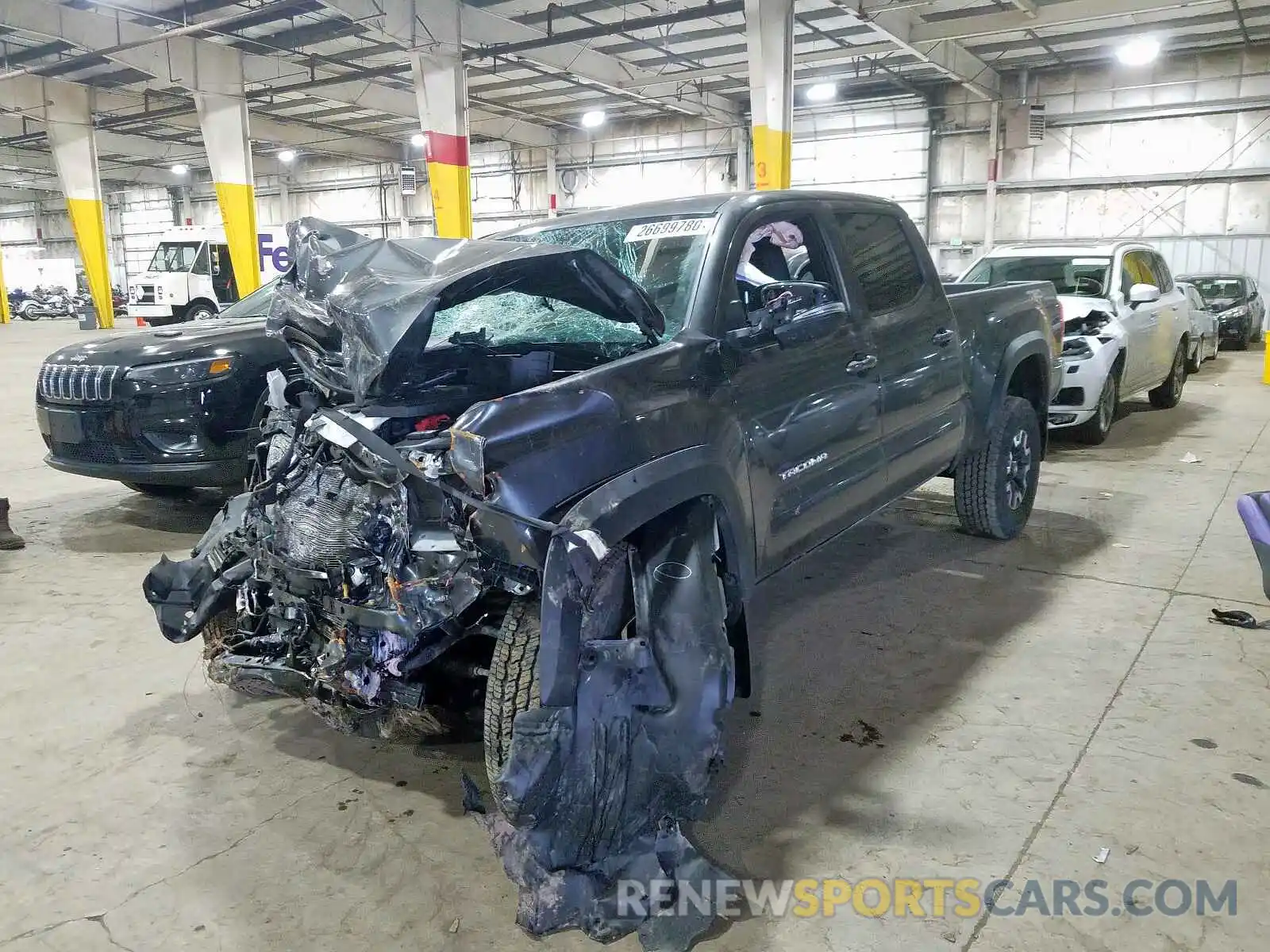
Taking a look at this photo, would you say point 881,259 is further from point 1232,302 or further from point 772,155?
point 1232,302

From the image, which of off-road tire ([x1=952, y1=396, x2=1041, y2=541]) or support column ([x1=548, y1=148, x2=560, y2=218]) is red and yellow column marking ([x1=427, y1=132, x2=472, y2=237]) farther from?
support column ([x1=548, y1=148, x2=560, y2=218])

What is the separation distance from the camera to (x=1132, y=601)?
4.35 meters

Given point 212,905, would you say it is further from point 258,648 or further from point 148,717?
point 148,717

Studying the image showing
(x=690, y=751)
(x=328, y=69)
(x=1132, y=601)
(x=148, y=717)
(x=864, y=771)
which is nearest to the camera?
(x=690, y=751)

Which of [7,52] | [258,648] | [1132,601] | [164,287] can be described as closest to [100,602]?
[258,648]

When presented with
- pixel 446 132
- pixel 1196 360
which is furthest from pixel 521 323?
pixel 446 132

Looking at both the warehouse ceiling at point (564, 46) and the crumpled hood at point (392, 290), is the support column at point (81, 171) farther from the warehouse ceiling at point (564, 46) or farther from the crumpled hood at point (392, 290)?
the crumpled hood at point (392, 290)

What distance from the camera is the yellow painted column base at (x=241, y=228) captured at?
1769 cm

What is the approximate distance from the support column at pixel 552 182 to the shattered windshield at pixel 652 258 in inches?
923

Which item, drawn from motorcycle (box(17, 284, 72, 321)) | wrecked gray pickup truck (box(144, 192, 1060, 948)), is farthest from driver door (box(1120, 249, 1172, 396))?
motorcycle (box(17, 284, 72, 321))

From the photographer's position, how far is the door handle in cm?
349

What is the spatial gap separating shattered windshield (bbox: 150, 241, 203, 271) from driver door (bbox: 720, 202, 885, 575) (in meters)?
17.7

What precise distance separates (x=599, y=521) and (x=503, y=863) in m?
0.88

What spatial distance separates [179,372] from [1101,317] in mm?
6785
